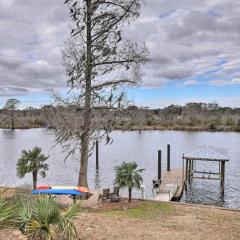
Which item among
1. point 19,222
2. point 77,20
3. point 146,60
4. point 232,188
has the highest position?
Answer: point 77,20

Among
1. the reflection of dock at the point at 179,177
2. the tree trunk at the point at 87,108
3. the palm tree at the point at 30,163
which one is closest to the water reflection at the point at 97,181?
the reflection of dock at the point at 179,177

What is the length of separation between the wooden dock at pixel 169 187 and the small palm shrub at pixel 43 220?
44.0ft

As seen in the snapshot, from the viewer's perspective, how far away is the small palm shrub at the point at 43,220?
7922 millimetres

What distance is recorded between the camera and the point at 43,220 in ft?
26.5

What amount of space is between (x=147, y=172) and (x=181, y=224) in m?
22.9

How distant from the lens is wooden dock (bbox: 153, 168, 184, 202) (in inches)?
900

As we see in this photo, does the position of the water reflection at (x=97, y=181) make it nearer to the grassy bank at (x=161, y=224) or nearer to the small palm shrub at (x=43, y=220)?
the grassy bank at (x=161, y=224)

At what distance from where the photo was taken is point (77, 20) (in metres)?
18.6

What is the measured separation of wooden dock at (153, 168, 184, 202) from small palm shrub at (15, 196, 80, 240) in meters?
13.4

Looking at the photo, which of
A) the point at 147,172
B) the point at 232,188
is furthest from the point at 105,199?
the point at 147,172

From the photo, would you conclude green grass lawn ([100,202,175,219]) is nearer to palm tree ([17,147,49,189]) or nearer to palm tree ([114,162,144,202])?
palm tree ([114,162,144,202])

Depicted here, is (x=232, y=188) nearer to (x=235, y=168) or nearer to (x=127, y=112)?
(x=235, y=168)

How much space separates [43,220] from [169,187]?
58.7ft

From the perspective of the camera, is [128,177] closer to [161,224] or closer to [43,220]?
[161,224]
